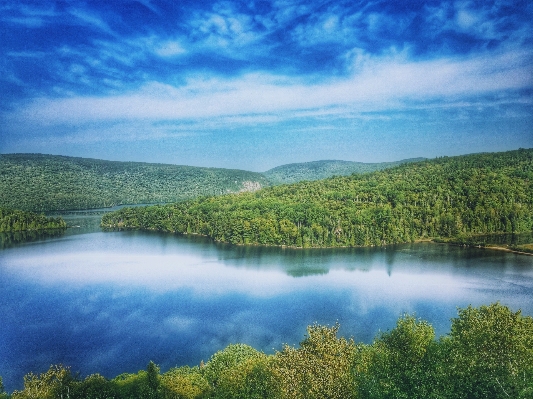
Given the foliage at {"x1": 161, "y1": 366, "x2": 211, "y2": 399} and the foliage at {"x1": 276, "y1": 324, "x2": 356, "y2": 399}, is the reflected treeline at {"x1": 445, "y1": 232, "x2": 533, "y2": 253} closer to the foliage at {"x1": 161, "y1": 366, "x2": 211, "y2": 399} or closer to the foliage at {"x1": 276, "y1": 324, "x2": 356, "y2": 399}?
the foliage at {"x1": 276, "y1": 324, "x2": 356, "y2": 399}

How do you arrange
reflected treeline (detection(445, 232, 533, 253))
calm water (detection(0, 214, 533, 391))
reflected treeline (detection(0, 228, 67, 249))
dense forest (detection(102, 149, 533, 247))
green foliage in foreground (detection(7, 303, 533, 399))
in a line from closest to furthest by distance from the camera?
green foliage in foreground (detection(7, 303, 533, 399)) → calm water (detection(0, 214, 533, 391)) → reflected treeline (detection(445, 232, 533, 253)) → dense forest (detection(102, 149, 533, 247)) → reflected treeline (detection(0, 228, 67, 249))

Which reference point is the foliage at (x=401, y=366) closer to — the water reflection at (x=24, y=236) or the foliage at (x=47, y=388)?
the foliage at (x=47, y=388)

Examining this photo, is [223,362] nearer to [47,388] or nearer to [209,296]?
[47,388]

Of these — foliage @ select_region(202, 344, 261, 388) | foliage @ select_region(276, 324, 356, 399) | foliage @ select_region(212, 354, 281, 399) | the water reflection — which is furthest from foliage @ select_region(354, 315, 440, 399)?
the water reflection

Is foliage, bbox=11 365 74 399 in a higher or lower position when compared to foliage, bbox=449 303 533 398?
lower

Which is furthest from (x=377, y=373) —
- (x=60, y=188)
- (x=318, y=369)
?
(x=60, y=188)

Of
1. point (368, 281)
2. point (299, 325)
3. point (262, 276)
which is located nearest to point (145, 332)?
point (299, 325)

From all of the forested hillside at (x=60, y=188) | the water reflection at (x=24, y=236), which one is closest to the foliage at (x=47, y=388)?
the water reflection at (x=24, y=236)

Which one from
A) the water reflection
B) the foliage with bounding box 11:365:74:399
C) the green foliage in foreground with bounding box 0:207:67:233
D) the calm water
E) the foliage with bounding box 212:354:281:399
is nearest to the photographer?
the foliage with bounding box 212:354:281:399
